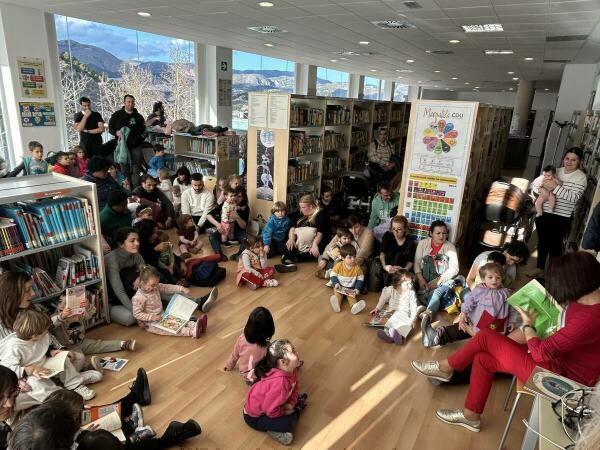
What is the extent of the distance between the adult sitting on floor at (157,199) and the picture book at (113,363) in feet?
9.78

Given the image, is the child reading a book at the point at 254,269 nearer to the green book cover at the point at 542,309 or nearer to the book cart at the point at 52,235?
the book cart at the point at 52,235

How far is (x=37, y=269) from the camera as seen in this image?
3.13 meters

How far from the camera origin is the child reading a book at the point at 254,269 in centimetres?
454

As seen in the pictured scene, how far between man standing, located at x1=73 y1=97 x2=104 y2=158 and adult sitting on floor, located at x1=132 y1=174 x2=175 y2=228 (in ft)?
6.02

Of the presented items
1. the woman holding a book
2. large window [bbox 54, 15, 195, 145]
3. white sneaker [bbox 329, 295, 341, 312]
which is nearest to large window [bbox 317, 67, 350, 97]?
large window [bbox 54, 15, 195, 145]

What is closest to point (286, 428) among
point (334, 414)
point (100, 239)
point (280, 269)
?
point (334, 414)

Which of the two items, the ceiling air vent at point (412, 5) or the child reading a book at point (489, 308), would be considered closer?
the child reading a book at point (489, 308)

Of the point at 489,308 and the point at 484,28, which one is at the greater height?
the point at 484,28

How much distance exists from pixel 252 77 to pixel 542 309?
37.5 ft

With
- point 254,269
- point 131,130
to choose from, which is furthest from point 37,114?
point 254,269

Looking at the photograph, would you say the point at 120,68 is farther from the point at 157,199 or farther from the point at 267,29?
the point at 157,199

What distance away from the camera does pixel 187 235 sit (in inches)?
209

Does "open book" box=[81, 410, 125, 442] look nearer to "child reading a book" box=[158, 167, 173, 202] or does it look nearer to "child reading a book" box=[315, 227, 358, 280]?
"child reading a book" box=[315, 227, 358, 280]

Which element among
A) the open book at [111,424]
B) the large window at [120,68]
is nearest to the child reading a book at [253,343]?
the open book at [111,424]
